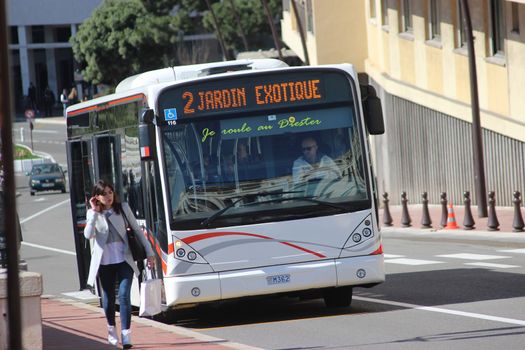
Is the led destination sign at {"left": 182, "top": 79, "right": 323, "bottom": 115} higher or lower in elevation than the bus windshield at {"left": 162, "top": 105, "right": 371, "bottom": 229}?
higher

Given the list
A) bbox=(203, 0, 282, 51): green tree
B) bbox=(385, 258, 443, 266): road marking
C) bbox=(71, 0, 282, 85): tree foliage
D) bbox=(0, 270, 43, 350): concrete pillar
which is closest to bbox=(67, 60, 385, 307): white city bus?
bbox=(0, 270, 43, 350): concrete pillar

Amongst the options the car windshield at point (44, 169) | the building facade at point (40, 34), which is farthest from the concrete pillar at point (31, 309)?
the building facade at point (40, 34)

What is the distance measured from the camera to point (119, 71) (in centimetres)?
8725

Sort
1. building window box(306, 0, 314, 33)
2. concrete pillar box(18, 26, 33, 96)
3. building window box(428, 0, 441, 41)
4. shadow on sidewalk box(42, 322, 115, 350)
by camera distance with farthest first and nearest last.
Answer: concrete pillar box(18, 26, 33, 96) < building window box(306, 0, 314, 33) < building window box(428, 0, 441, 41) < shadow on sidewalk box(42, 322, 115, 350)

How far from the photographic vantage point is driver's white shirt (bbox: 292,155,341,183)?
14.0m

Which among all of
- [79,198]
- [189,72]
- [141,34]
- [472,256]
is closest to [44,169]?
[141,34]

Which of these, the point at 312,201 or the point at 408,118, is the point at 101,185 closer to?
the point at 312,201

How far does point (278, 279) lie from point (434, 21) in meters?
26.1

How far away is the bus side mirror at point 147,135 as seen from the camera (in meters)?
13.7

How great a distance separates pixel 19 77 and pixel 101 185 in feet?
325

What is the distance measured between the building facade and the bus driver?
298 ft

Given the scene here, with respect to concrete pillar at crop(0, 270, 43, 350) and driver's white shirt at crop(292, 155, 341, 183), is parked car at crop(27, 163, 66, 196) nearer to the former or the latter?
driver's white shirt at crop(292, 155, 341, 183)

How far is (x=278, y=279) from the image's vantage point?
13.9 m

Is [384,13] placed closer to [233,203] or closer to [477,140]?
[477,140]
